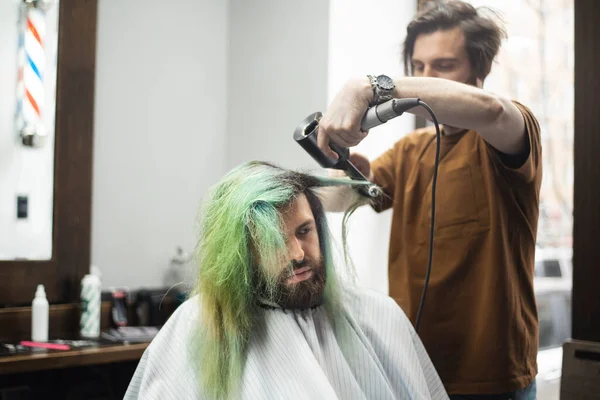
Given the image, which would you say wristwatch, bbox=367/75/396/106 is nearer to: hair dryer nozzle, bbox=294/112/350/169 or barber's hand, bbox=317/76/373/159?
barber's hand, bbox=317/76/373/159

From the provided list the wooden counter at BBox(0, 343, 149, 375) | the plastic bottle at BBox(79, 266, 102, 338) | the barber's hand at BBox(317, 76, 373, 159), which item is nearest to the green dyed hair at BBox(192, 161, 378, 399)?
the barber's hand at BBox(317, 76, 373, 159)

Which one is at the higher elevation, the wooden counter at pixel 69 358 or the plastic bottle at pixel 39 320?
the plastic bottle at pixel 39 320

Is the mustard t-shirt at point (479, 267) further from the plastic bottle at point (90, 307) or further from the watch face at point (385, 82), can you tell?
the plastic bottle at point (90, 307)

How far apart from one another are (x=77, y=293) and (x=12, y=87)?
2.38 feet

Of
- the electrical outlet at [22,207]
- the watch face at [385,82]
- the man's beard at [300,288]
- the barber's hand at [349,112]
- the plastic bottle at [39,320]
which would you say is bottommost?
the plastic bottle at [39,320]

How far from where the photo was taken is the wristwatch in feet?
4.11

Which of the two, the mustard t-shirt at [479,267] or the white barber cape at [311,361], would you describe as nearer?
the white barber cape at [311,361]

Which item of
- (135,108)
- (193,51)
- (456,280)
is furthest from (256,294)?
(193,51)

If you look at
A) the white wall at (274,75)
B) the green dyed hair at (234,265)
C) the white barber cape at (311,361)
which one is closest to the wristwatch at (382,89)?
the green dyed hair at (234,265)

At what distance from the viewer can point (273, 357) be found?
1.26 m

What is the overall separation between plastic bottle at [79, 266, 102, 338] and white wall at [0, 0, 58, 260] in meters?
0.16

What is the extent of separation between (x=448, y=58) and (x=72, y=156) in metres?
1.33

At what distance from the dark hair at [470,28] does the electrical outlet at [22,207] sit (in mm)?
1310

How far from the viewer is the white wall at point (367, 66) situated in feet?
6.72
